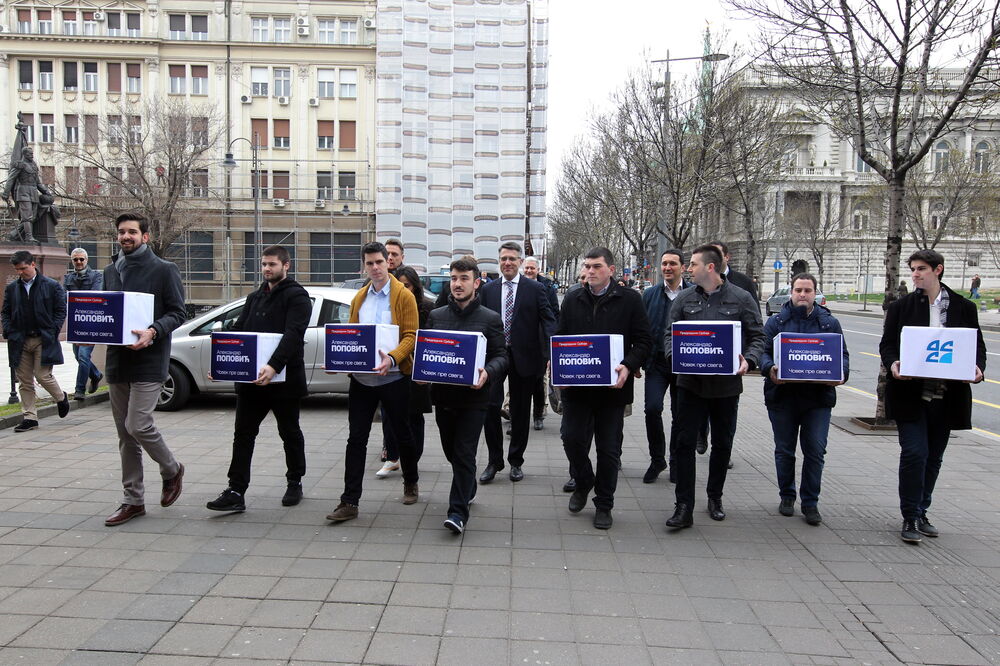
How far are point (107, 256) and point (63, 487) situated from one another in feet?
133

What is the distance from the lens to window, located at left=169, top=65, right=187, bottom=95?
146 ft

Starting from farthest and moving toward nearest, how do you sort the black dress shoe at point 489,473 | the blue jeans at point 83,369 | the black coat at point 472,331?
1. the blue jeans at point 83,369
2. the black dress shoe at point 489,473
3. the black coat at point 472,331

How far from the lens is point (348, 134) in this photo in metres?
45.7

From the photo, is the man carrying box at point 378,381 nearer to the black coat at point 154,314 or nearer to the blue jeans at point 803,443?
the black coat at point 154,314

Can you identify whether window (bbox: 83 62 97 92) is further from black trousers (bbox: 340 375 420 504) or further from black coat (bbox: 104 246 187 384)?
black trousers (bbox: 340 375 420 504)

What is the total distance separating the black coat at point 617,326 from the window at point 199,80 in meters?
45.6

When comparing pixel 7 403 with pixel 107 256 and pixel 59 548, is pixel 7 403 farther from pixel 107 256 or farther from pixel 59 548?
pixel 107 256

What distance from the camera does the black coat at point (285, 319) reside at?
539cm

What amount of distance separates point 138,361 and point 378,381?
64.3 inches

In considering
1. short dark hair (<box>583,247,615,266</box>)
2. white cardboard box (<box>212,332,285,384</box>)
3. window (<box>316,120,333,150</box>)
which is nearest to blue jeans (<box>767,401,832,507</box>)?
short dark hair (<box>583,247,615,266</box>)

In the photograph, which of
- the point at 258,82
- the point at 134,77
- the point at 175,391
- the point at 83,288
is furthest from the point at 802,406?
the point at 134,77

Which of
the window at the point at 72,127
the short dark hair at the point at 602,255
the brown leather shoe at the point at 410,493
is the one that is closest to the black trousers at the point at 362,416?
the brown leather shoe at the point at 410,493

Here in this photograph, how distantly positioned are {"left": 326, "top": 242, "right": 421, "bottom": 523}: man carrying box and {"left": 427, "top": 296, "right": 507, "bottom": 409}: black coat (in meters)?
0.26

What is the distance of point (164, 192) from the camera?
32156mm
